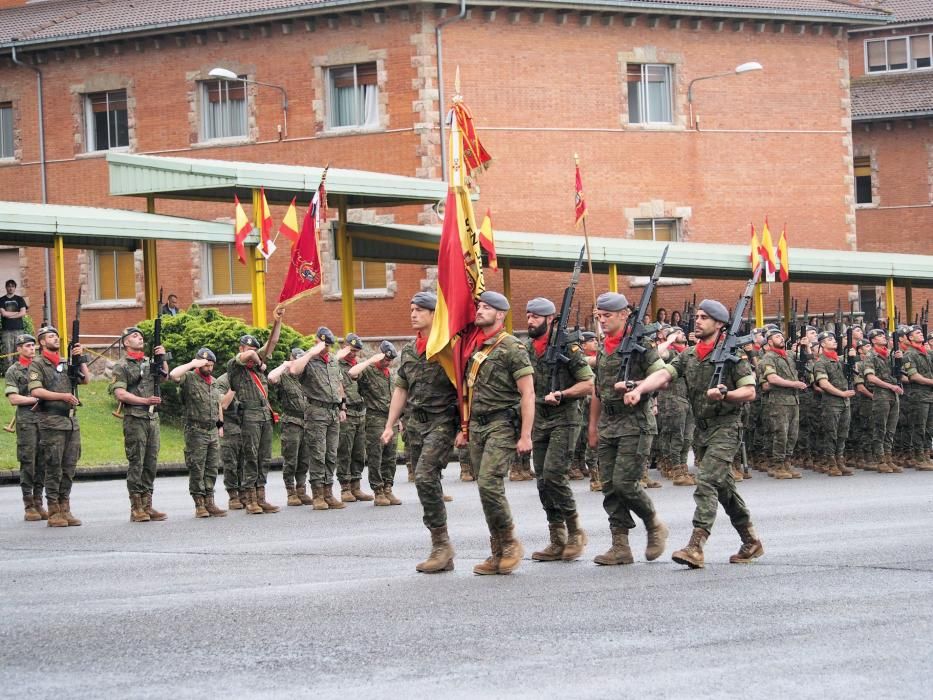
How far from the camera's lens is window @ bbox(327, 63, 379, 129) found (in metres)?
39.4

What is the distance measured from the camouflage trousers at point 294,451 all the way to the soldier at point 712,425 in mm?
6889

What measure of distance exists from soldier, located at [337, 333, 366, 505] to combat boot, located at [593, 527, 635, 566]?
23.7 ft

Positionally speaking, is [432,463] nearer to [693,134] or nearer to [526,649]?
[526,649]

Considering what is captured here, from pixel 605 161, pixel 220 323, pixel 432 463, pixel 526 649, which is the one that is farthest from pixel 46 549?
pixel 605 161

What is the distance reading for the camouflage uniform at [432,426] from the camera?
11305 millimetres

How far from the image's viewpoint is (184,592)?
34.4ft

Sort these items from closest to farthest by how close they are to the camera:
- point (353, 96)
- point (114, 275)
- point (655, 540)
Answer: point (655, 540) < point (353, 96) < point (114, 275)

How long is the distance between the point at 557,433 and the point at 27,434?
22.5 feet

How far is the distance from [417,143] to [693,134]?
832 cm

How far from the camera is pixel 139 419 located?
16.3m

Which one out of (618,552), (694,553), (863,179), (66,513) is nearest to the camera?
(694,553)

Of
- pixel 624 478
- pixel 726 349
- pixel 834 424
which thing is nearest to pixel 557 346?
pixel 624 478

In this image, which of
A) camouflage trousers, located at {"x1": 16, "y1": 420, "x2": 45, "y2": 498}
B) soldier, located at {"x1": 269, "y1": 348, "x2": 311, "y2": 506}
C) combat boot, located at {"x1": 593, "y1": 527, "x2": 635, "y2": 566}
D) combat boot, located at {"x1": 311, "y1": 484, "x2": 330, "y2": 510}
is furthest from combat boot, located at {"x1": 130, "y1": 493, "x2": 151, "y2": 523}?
combat boot, located at {"x1": 593, "y1": 527, "x2": 635, "y2": 566}

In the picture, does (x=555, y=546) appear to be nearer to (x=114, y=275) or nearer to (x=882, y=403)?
(x=882, y=403)
